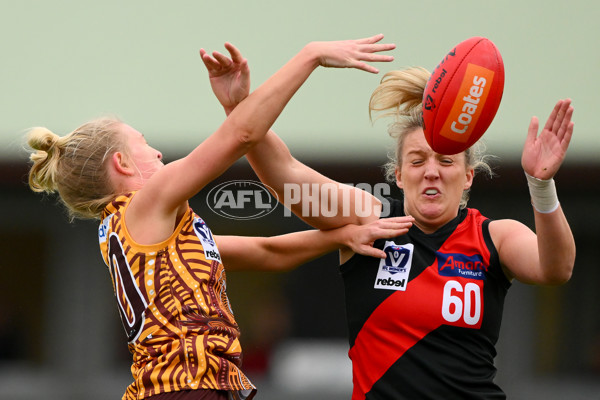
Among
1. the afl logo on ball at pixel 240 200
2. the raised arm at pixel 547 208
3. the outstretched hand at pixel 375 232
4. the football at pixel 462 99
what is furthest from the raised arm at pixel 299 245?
the afl logo on ball at pixel 240 200

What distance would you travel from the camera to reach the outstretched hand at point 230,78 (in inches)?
97.8

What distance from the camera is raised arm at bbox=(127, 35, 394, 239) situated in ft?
7.75

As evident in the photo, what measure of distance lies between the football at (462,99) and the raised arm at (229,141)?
0.40 metres

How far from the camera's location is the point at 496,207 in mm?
7195

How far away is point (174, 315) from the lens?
240 centimetres

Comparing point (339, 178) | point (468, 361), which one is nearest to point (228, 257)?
point (468, 361)

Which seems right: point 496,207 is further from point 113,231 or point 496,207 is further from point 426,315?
point 113,231

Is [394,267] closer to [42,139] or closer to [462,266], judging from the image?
[462,266]

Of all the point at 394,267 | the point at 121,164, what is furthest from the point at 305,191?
the point at 121,164

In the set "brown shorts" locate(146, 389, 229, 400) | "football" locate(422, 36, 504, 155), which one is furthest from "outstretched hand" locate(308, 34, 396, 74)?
"brown shorts" locate(146, 389, 229, 400)

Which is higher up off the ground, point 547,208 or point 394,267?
point 547,208

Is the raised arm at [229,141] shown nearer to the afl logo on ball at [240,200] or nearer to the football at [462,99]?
the football at [462,99]

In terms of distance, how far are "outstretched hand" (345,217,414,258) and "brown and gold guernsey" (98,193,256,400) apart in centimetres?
60

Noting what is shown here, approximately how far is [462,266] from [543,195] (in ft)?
1.40
